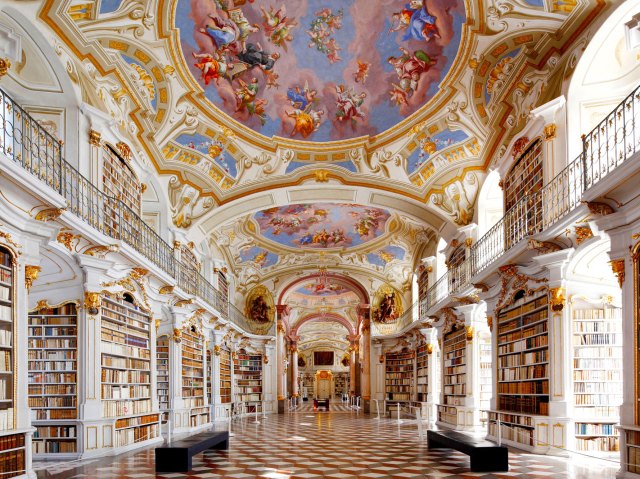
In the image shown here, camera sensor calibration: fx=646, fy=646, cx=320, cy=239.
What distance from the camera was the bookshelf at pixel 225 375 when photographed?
2370 centimetres

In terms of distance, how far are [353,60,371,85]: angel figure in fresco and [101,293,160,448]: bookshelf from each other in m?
6.92

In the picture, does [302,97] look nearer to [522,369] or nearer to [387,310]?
[522,369]

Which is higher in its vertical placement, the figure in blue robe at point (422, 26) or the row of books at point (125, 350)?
the figure in blue robe at point (422, 26)

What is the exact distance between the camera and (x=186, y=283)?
17.9 m

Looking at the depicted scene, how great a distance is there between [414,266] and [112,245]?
1693 centimetres

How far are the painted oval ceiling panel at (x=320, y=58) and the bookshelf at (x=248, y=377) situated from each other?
14156 millimetres

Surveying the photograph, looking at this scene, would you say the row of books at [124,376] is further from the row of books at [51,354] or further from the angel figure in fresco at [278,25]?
the angel figure in fresco at [278,25]

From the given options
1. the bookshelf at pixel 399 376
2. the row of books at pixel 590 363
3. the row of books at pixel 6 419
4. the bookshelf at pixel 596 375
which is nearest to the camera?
the row of books at pixel 6 419

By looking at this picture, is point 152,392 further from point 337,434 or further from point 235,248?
point 235,248

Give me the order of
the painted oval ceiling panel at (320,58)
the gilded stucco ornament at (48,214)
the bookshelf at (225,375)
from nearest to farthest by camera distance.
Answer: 1. the gilded stucco ornament at (48,214)
2. the painted oval ceiling panel at (320,58)
3. the bookshelf at (225,375)

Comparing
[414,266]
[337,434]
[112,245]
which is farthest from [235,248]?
[112,245]

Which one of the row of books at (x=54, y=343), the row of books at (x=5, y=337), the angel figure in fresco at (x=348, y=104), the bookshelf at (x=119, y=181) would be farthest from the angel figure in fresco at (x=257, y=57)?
the row of books at (x=5, y=337)

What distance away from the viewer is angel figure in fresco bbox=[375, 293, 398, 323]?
2853cm

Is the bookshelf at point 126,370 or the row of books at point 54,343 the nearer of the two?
the row of books at point 54,343
